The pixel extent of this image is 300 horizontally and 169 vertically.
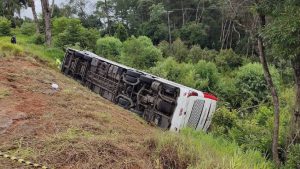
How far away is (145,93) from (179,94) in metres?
1.45

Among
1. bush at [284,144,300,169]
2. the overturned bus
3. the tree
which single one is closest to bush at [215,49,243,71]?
the overturned bus

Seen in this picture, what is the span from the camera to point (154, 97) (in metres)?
9.87

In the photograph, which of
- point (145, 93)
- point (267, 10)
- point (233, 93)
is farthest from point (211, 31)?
point (267, 10)

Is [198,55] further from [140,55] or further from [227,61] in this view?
[140,55]

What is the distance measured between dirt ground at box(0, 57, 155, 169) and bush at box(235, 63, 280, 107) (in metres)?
8.49

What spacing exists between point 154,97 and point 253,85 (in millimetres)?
8370

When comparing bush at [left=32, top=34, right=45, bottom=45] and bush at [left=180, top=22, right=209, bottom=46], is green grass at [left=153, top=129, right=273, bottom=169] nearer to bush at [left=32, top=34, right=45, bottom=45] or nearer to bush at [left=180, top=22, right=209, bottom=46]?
bush at [left=32, top=34, right=45, bottom=45]

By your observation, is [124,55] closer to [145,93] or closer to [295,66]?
[145,93]

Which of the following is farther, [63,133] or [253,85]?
[253,85]

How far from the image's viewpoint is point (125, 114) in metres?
9.48

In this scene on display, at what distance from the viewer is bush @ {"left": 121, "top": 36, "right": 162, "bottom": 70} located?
2073 centimetres

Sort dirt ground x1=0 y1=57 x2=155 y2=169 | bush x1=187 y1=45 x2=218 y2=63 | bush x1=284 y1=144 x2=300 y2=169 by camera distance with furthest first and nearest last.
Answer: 1. bush x1=187 y1=45 x2=218 y2=63
2. bush x1=284 y1=144 x2=300 y2=169
3. dirt ground x1=0 y1=57 x2=155 y2=169

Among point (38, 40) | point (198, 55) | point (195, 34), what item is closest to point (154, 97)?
point (38, 40)

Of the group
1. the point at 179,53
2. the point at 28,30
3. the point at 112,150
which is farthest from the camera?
the point at 28,30
